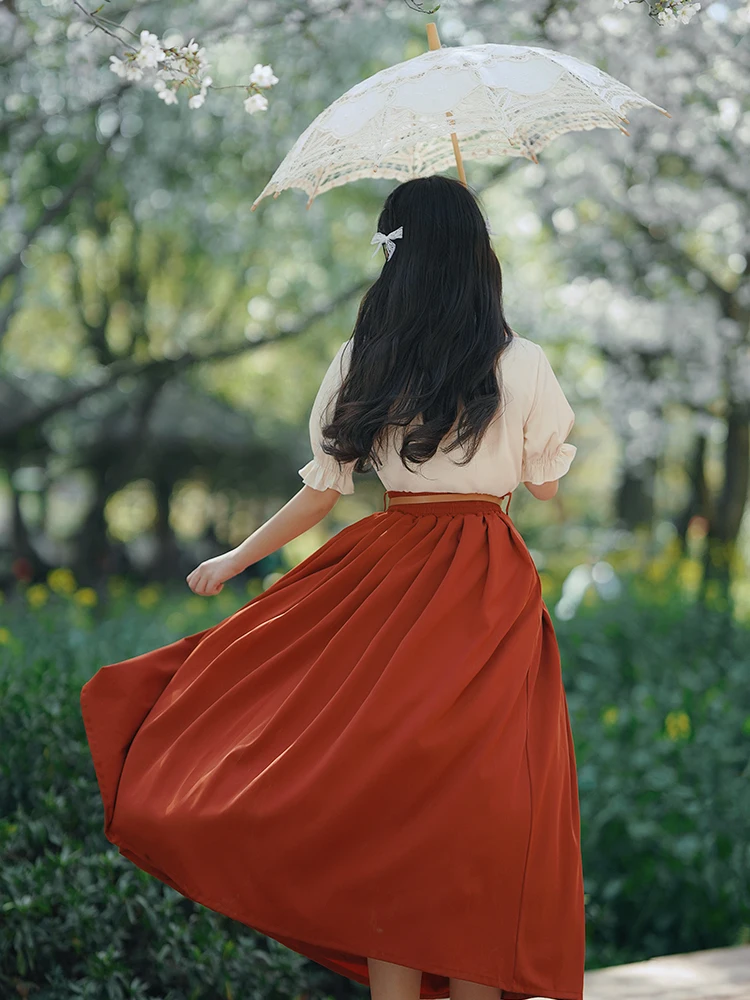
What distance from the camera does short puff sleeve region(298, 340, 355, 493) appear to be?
234 cm

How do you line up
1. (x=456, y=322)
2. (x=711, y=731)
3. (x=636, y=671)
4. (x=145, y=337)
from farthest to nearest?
(x=145, y=337) < (x=636, y=671) < (x=711, y=731) < (x=456, y=322)

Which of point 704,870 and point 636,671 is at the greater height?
point 704,870

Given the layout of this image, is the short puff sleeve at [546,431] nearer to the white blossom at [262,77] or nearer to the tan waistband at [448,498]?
the tan waistband at [448,498]

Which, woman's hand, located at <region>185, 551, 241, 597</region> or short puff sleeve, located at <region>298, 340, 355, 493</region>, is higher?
short puff sleeve, located at <region>298, 340, 355, 493</region>

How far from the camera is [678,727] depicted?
14.0ft

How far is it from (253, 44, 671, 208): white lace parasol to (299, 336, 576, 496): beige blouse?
46 centimetres

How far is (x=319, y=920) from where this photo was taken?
2.01 m

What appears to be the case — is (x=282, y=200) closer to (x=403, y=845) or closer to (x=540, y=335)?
(x=540, y=335)

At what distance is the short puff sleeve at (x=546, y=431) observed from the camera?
225 centimetres

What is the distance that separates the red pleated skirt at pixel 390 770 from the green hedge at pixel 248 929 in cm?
53

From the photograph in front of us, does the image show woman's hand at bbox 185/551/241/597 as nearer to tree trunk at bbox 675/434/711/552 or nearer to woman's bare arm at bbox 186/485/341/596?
woman's bare arm at bbox 186/485/341/596

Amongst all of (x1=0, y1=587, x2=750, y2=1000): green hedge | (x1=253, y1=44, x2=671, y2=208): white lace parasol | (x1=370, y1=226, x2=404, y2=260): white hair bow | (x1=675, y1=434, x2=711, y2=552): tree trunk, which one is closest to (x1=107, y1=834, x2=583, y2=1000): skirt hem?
(x1=0, y1=587, x2=750, y2=1000): green hedge

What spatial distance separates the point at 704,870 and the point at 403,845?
1915 millimetres

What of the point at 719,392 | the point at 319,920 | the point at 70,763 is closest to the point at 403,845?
the point at 319,920
